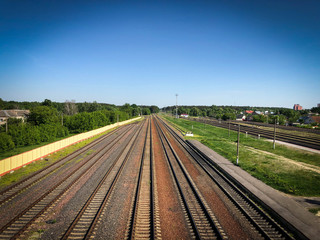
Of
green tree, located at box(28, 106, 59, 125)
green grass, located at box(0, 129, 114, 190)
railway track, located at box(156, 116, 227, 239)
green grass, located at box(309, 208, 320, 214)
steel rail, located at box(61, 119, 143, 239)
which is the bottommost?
green grass, located at box(0, 129, 114, 190)

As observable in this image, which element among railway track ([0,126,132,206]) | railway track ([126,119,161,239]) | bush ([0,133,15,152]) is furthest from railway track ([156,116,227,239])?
bush ([0,133,15,152])

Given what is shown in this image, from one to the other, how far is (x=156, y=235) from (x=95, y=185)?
7473 millimetres

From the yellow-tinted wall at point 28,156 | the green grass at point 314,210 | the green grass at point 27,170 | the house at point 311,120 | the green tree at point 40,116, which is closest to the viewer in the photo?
the green grass at point 314,210

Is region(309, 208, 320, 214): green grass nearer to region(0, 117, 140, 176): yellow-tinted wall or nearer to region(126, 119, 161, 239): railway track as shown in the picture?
region(126, 119, 161, 239): railway track

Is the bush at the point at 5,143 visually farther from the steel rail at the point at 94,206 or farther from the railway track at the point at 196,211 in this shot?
the railway track at the point at 196,211

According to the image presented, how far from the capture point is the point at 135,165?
1883 cm

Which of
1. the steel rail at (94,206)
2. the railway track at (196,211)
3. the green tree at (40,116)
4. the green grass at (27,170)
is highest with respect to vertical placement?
the green tree at (40,116)

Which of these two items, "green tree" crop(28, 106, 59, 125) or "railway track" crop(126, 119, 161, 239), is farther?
"green tree" crop(28, 106, 59, 125)

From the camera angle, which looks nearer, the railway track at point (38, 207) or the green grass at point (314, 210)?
the railway track at point (38, 207)

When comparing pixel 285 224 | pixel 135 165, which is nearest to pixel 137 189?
pixel 135 165

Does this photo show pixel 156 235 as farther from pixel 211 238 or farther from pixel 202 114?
pixel 202 114

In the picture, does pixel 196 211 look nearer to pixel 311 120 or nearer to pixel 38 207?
pixel 38 207

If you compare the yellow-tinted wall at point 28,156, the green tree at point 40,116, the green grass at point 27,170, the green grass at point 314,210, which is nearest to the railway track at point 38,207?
the green grass at point 27,170

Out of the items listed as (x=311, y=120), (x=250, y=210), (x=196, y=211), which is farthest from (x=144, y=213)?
(x=311, y=120)
